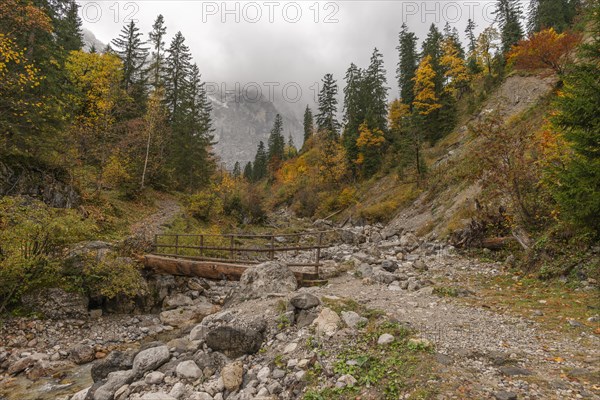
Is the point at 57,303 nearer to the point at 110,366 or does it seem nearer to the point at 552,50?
the point at 110,366

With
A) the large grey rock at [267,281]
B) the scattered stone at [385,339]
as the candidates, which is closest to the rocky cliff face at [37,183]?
the large grey rock at [267,281]

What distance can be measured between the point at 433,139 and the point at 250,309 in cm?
3846

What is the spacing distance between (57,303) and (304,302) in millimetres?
10407

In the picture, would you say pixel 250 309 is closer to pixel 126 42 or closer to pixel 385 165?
pixel 385 165

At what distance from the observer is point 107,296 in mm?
13305

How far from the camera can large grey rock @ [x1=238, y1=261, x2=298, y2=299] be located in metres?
11.5

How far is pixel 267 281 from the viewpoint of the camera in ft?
38.3

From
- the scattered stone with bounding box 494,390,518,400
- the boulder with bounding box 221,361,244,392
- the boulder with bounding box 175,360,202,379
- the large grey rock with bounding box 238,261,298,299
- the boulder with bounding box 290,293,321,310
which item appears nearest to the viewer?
the scattered stone with bounding box 494,390,518,400

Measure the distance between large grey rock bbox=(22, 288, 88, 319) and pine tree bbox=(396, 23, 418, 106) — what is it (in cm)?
4955

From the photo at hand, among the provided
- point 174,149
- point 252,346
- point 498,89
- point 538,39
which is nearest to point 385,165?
point 498,89

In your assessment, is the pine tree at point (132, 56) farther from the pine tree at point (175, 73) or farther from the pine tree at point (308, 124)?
the pine tree at point (308, 124)

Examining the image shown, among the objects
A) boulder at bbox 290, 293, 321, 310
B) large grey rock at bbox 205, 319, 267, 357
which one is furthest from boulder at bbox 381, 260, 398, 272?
large grey rock at bbox 205, 319, 267, 357

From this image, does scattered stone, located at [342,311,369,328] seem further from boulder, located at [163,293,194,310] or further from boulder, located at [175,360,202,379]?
boulder, located at [163,293,194,310]

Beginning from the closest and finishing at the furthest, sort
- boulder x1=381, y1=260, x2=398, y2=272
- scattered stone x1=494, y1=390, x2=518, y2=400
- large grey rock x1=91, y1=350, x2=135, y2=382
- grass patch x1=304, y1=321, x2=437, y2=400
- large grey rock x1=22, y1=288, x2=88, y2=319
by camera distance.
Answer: scattered stone x1=494, y1=390, x2=518, y2=400 → grass patch x1=304, y1=321, x2=437, y2=400 → large grey rock x1=91, y1=350, x2=135, y2=382 → large grey rock x1=22, y1=288, x2=88, y2=319 → boulder x1=381, y1=260, x2=398, y2=272
